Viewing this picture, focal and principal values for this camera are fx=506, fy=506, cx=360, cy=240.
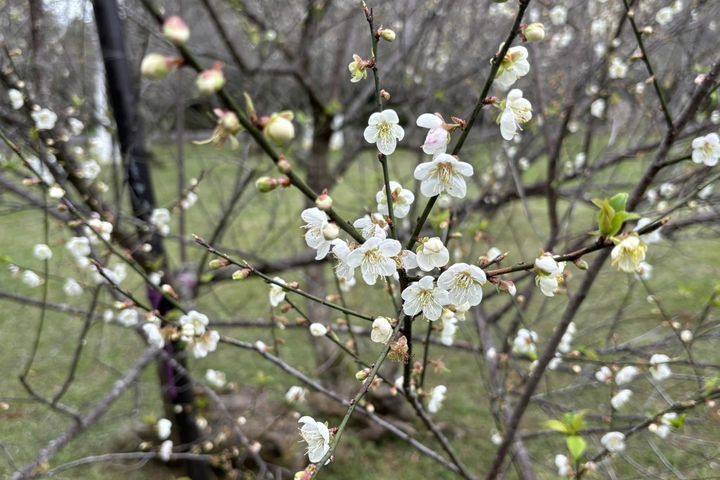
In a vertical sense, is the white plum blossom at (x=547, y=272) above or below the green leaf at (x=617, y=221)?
below

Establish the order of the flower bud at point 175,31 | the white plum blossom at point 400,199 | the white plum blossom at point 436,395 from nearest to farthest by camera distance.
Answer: the flower bud at point 175,31 → the white plum blossom at point 400,199 → the white plum blossom at point 436,395

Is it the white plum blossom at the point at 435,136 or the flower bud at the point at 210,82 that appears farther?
the white plum blossom at the point at 435,136

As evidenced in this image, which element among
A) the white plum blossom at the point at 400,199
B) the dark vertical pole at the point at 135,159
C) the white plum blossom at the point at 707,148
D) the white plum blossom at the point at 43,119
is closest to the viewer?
the white plum blossom at the point at 400,199

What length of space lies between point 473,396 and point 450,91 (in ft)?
8.97

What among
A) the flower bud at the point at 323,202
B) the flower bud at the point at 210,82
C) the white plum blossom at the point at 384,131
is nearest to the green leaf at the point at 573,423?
the white plum blossom at the point at 384,131

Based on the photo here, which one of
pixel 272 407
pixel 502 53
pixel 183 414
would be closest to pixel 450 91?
pixel 272 407

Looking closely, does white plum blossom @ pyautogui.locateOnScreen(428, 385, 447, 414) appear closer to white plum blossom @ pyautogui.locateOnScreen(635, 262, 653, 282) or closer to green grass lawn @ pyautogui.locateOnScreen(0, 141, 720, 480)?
green grass lawn @ pyautogui.locateOnScreen(0, 141, 720, 480)

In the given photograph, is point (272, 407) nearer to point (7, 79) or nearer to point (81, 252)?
point (81, 252)

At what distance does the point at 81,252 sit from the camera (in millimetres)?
1985

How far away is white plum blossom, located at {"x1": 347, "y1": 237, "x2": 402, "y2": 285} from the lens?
807 mm

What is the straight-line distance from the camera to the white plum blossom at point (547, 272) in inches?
33.0

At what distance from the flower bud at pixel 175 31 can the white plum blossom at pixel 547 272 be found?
625 millimetres

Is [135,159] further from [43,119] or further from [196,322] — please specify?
[196,322]

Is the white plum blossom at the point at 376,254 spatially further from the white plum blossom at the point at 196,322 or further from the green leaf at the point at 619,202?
the white plum blossom at the point at 196,322
